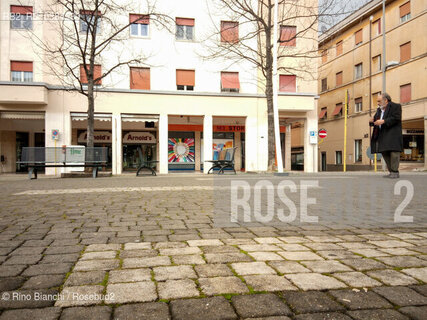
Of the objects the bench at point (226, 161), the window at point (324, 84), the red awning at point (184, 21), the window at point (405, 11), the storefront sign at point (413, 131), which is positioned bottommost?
the bench at point (226, 161)

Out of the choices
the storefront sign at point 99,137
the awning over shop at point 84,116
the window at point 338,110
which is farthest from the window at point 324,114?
the awning over shop at point 84,116

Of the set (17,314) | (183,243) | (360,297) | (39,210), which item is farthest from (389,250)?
(39,210)

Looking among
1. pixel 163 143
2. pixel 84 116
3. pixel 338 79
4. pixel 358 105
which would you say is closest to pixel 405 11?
pixel 358 105

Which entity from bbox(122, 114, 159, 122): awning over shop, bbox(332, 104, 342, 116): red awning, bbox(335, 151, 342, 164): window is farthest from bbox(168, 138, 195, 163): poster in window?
bbox(332, 104, 342, 116): red awning

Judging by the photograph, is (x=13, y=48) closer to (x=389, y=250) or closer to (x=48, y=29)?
(x=48, y=29)

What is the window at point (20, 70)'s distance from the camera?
66.7 ft

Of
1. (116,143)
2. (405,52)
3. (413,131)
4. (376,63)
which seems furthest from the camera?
(376,63)

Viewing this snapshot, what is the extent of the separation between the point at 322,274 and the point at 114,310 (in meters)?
1.22

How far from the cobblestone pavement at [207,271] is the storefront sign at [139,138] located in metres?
22.2

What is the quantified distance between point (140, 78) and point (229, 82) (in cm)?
558

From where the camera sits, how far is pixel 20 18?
2041cm

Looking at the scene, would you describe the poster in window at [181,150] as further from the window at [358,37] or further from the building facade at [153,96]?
the window at [358,37]

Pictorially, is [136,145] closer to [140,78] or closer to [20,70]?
[140,78]

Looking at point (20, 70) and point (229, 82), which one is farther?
point (229, 82)
